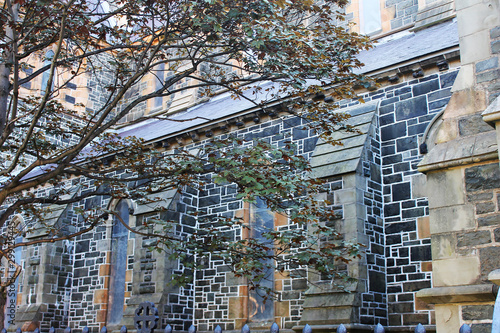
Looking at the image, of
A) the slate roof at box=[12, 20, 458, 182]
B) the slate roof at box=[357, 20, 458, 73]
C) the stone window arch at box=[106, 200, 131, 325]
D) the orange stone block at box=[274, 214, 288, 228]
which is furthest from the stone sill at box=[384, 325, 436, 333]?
the stone window arch at box=[106, 200, 131, 325]

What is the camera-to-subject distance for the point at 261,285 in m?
12.7

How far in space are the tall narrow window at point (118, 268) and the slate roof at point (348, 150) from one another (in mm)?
6974

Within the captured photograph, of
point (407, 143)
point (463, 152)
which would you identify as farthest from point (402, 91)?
point (463, 152)

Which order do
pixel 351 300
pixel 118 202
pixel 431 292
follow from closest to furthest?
1. pixel 431 292
2. pixel 351 300
3. pixel 118 202

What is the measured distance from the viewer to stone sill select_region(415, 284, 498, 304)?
4748 millimetres

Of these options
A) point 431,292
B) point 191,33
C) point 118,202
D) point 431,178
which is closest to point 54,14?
point 191,33

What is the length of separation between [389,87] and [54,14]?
6.50 metres

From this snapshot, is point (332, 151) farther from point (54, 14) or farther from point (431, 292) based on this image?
Answer: point (431, 292)

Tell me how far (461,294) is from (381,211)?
20.0 ft

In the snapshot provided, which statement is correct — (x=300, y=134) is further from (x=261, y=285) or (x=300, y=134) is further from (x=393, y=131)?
(x=261, y=285)

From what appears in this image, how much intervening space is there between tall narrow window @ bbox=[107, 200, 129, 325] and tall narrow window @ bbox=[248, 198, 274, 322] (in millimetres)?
4334

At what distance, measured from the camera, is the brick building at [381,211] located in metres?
5.14

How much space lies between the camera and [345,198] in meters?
10.4

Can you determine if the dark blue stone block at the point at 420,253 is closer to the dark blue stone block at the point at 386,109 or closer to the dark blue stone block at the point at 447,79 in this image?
the dark blue stone block at the point at 386,109
